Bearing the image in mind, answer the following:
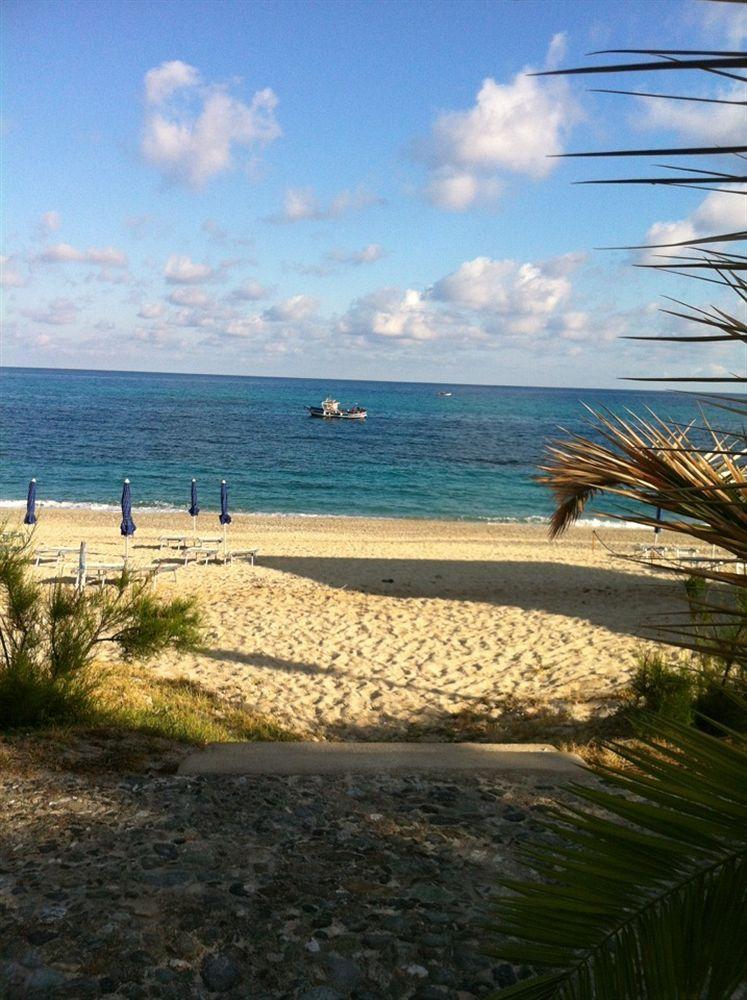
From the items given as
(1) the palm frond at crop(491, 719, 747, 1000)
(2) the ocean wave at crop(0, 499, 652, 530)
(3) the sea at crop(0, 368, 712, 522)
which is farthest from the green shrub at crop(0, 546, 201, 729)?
(2) the ocean wave at crop(0, 499, 652, 530)

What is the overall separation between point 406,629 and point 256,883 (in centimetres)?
734

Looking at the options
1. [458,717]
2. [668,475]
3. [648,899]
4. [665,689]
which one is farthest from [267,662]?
[648,899]

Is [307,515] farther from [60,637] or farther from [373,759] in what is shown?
[373,759]

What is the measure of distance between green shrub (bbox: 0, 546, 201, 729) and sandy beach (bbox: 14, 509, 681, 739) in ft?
5.20

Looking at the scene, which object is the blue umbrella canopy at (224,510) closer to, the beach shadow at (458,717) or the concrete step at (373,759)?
the beach shadow at (458,717)

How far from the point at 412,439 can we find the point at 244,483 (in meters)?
Answer: 26.2

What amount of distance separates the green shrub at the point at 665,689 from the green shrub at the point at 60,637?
3489 millimetres

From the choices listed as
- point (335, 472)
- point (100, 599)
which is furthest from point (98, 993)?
point (335, 472)

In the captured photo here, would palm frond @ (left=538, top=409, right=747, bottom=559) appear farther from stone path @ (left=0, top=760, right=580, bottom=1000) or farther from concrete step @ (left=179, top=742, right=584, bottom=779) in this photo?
concrete step @ (left=179, top=742, right=584, bottom=779)

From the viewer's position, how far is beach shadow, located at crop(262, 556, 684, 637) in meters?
12.2

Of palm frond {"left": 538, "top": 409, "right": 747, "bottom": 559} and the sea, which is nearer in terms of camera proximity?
palm frond {"left": 538, "top": 409, "right": 747, "bottom": 559}

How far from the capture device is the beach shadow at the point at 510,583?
39.9 feet

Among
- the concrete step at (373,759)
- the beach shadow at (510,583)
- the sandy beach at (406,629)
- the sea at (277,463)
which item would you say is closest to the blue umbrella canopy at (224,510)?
the sandy beach at (406,629)

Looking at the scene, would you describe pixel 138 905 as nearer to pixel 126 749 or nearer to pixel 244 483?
pixel 126 749
